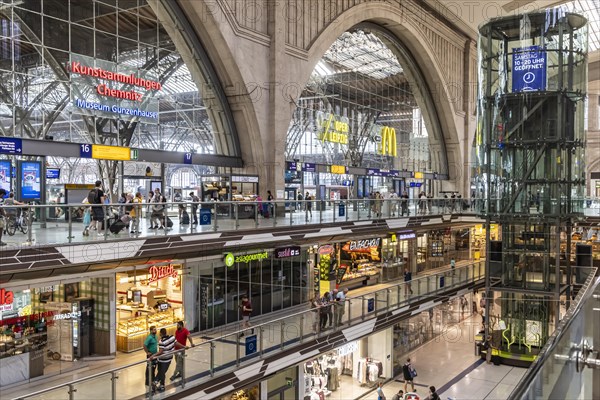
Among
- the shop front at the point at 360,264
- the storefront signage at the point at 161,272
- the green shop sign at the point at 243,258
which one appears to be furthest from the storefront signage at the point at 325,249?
the storefront signage at the point at 161,272

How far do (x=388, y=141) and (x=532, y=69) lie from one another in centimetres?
1619

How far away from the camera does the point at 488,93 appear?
2048cm

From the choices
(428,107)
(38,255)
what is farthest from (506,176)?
(428,107)

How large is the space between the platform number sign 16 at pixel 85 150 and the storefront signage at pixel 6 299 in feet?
16.1

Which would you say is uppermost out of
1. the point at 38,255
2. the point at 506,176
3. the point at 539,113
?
the point at 539,113

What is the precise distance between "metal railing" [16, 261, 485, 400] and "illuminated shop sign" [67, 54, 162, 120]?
8128mm

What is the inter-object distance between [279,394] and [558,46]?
15502mm

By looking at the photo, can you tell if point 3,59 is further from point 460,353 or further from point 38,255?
point 460,353

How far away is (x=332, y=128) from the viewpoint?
2953 cm

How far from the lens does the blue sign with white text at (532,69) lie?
19.0 m

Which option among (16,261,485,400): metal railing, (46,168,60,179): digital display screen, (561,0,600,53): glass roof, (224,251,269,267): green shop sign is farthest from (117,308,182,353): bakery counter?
(561,0,600,53): glass roof

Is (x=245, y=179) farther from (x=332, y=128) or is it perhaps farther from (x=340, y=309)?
(x=332, y=128)

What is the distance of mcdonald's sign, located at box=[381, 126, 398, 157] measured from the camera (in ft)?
113

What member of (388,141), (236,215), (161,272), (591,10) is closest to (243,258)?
(236,215)
